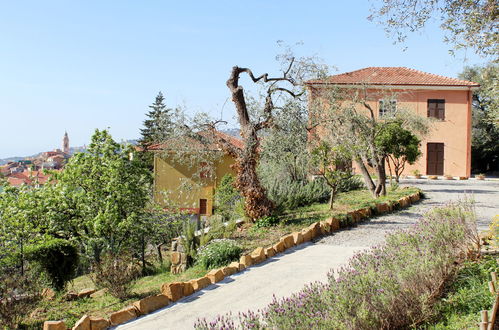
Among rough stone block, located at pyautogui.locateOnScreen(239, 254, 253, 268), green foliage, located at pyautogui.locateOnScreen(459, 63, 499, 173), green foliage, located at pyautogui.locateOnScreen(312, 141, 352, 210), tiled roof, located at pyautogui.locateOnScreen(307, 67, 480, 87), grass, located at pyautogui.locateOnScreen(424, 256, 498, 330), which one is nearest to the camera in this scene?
grass, located at pyautogui.locateOnScreen(424, 256, 498, 330)

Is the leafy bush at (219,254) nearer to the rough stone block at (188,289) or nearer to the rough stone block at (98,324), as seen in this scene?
the rough stone block at (188,289)

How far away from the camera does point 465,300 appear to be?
4.92 m

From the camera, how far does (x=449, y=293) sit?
16.9 ft

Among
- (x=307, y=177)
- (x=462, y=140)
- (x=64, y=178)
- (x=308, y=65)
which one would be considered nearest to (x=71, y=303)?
(x=64, y=178)

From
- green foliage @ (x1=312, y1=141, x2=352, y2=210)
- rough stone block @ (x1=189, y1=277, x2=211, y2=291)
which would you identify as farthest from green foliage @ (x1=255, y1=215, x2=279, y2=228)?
rough stone block @ (x1=189, y1=277, x2=211, y2=291)

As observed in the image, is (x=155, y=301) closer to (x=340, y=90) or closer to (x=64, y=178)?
(x=64, y=178)

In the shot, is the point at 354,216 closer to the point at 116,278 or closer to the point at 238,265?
the point at 238,265

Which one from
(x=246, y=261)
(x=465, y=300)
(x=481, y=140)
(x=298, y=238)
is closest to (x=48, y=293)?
(x=246, y=261)

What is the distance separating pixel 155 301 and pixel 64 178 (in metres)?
4.72

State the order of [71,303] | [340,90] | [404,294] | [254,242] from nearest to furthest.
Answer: [404,294] < [71,303] < [254,242] < [340,90]

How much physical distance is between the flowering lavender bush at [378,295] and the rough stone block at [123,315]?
1318 mm

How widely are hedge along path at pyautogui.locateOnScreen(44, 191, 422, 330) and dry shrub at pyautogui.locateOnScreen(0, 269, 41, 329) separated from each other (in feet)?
2.82

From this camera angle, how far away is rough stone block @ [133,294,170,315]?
5648 millimetres

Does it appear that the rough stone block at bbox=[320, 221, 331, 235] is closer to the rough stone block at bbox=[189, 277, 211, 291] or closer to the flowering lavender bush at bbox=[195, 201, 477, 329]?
the rough stone block at bbox=[189, 277, 211, 291]
